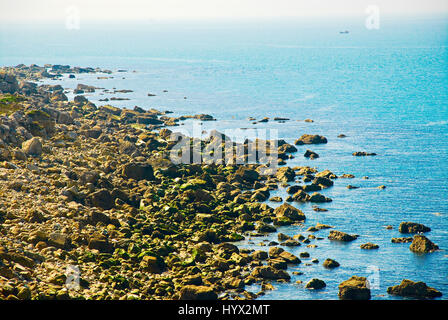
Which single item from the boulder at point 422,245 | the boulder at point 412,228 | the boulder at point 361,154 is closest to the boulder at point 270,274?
the boulder at point 422,245

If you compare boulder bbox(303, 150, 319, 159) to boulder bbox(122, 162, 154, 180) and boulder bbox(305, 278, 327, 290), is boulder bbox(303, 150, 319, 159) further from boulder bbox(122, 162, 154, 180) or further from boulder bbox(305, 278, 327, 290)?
boulder bbox(305, 278, 327, 290)

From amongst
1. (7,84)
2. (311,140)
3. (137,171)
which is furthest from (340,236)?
(7,84)

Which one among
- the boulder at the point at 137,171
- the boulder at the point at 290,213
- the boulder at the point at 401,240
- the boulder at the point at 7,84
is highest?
the boulder at the point at 7,84

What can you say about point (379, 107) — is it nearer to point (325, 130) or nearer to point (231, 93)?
point (325, 130)

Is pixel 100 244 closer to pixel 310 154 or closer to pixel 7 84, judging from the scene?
pixel 310 154

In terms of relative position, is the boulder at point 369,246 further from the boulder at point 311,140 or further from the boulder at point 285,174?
the boulder at point 311,140
